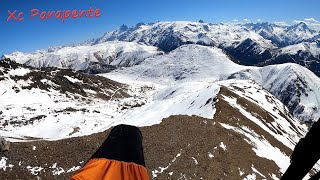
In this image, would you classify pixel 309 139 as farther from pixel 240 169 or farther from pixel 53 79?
pixel 53 79

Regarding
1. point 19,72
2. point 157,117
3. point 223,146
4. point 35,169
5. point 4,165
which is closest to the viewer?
point 4,165

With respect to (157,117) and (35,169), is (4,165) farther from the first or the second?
(157,117)

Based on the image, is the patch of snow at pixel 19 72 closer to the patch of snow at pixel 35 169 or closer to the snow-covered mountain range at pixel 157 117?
the snow-covered mountain range at pixel 157 117

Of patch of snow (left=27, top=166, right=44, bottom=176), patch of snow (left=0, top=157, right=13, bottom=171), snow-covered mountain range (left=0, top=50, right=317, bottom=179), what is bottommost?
snow-covered mountain range (left=0, top=50, right=317, bottom=179)

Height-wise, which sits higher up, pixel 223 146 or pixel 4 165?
pixel 4 165

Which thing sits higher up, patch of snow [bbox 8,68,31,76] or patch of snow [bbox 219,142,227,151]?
patch of snow [bbox 219,142,227,151]

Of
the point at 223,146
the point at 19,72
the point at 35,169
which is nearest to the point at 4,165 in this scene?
the point at 35,169

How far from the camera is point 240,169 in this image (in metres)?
35.3

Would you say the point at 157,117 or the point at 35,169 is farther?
the point at 157,117

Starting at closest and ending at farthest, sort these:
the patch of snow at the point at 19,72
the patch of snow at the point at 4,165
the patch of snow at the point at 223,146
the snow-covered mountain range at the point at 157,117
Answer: the patch of snow at the point at 4,165, the patch of snow at the point at 223,146, the snow-covered mountain range at the point at 157,117, the patch of snow at the point at 19,72

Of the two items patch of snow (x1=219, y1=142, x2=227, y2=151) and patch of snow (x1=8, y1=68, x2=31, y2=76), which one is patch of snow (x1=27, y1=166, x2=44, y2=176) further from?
patch of snow (x1=8, y1=68, x2=31, y2=76)

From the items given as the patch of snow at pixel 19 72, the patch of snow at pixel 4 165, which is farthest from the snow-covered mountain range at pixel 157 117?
the patch of snow at pixel 19 72

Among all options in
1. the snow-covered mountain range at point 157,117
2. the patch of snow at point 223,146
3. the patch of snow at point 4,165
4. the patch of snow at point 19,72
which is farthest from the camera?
the patch of snow at point 19,72

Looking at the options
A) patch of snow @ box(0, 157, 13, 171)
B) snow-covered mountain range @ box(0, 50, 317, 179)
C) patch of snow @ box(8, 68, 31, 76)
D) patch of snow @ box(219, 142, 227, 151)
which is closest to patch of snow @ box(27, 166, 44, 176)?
snow-covered mountain range @ box(0, 50, 317, 179)
